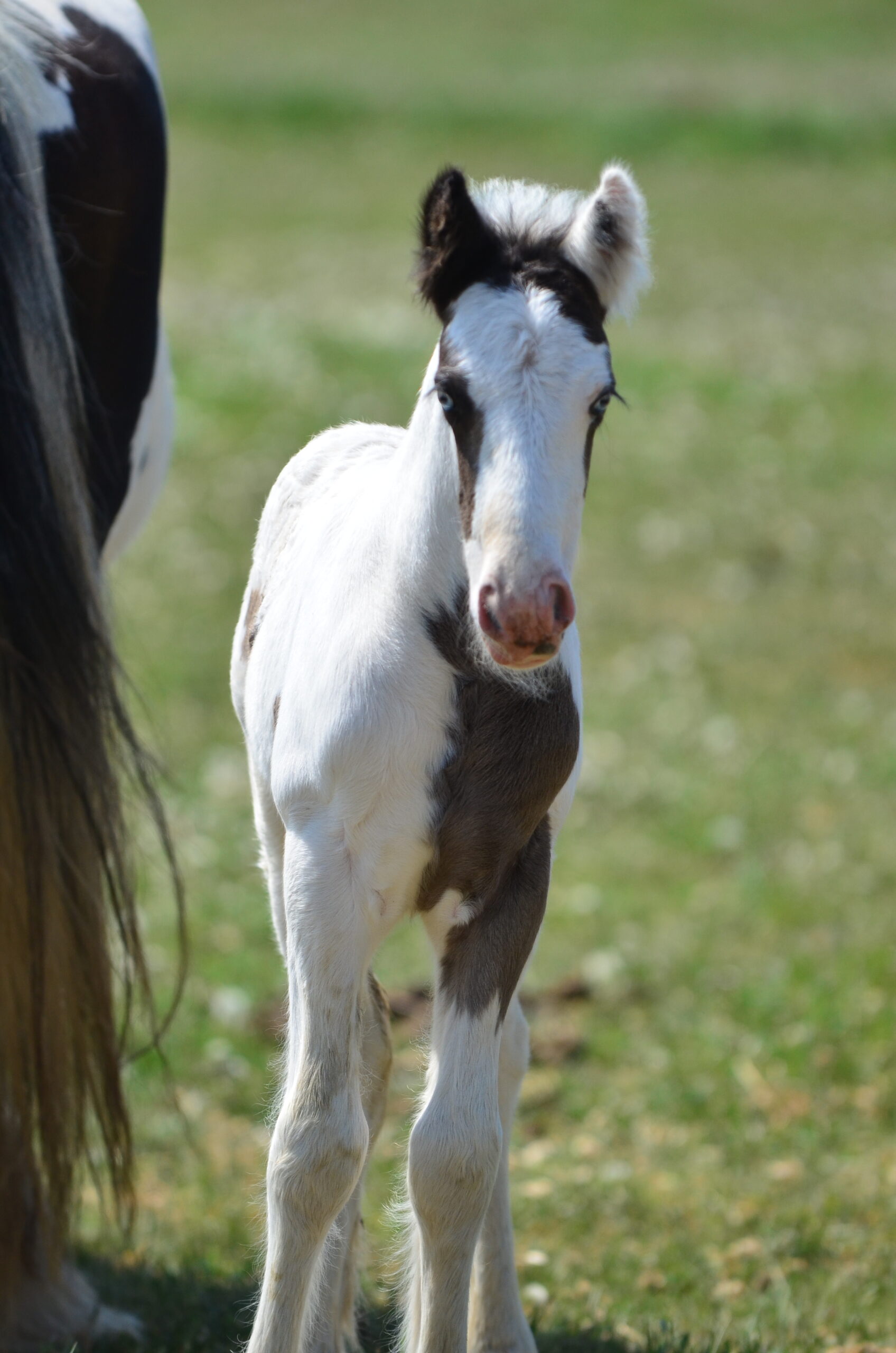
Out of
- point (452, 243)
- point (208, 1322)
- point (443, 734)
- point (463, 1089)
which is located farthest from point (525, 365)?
point (208, 1322)

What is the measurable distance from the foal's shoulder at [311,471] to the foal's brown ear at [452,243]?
0.39 meters

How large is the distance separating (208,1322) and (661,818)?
396cm

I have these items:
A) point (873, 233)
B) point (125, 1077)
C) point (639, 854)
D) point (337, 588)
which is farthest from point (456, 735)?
point (873, 233)

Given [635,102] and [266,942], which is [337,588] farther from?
[635,102]

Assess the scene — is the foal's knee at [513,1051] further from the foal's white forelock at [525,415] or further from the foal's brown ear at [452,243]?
the foal's brown ear at [452,243]

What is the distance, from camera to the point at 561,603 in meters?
1.66

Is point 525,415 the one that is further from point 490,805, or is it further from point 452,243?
point 490,805

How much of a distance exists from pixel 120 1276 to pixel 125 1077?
1.28m

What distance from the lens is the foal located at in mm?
1770

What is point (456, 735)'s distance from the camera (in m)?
1.89

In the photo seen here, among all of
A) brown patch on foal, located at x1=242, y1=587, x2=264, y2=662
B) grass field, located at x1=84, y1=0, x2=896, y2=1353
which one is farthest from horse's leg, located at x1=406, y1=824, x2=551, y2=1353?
grass field, located at x1=84, y1=0, x2=896, y2=1353

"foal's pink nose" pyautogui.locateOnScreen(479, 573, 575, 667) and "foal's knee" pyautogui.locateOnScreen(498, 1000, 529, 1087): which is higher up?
"foal's pink nose" pyautogui.locateOnScreen(479, 573, 575, 667)

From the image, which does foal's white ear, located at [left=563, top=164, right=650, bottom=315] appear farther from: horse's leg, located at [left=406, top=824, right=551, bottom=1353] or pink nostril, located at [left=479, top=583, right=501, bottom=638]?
horse's leg, located at [left=406, top=824, right=551, bottom=1353]

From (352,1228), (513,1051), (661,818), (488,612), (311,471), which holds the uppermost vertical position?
(661,818)
